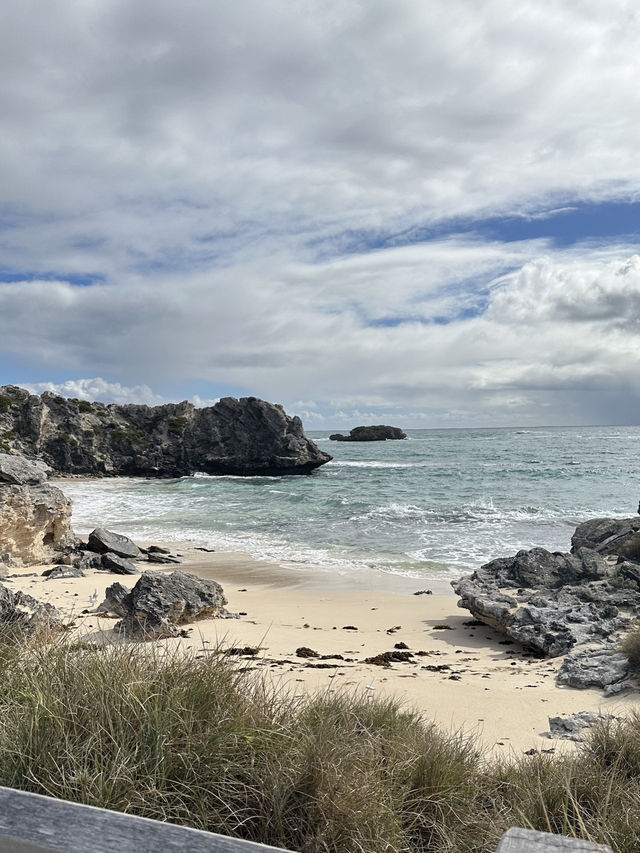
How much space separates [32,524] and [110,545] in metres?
1.84

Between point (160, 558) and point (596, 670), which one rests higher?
point (596, 670)

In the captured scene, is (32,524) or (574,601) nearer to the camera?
(574,601)

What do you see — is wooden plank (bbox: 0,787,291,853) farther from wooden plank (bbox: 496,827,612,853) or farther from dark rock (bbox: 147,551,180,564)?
dark rock (bbox: 147,551,180,564)

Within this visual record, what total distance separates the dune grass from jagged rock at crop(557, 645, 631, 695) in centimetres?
268

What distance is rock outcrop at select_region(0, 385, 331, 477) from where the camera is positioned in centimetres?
5306

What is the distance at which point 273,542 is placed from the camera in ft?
61.4

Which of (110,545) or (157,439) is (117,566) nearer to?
(110,545)

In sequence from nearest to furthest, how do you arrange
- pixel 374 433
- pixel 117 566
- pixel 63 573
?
1. pixel 63 573
2. pixel 117 566
3. pixel 374 433

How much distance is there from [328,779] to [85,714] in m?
1.17

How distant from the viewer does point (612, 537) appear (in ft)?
43.3

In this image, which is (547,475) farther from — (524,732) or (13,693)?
(13,693)

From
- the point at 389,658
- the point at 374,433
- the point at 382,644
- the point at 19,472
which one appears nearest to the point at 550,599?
the point at 382,644

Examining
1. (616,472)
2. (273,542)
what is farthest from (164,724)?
(616,472)

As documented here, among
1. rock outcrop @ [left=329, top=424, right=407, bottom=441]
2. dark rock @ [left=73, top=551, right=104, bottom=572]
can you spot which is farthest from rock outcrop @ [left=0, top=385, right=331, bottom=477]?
rock outcrop @ [left=329, top=424, right=407, bottom=441]
